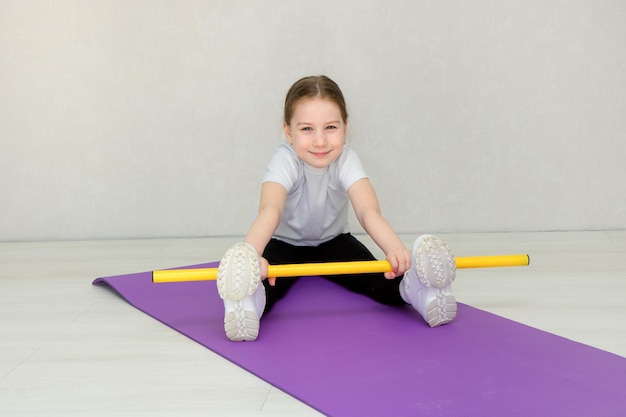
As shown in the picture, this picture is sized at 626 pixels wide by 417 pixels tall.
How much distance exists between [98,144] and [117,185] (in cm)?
17

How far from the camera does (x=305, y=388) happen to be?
1.32 metres

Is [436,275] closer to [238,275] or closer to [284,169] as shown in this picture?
[238,275]

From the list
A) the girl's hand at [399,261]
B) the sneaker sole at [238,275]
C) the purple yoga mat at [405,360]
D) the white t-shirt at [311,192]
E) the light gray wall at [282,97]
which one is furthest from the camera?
the light gray wall at [282,97]

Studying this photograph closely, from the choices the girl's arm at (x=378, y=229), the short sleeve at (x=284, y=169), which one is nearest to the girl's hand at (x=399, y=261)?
the girl's arm at (x=378, y=229)

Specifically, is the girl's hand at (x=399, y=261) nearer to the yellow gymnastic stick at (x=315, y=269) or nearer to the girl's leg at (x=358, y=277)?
the yellow gymnastic stick at (x=315, y=269)

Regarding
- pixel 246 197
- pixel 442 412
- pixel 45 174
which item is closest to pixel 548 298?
pixel 442 412

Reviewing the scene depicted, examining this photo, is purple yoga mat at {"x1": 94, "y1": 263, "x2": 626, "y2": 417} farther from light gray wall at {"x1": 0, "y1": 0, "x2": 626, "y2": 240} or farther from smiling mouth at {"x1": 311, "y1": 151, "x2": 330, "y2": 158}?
light gray wall at {"x1": 0, "y1": 0, "x2": 626, "y2": 240}

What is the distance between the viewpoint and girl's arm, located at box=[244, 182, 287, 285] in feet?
5.73

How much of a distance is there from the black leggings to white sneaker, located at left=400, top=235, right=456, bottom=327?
13cm

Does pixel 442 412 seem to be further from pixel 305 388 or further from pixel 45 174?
pixel 45 174

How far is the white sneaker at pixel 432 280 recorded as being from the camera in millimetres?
1586

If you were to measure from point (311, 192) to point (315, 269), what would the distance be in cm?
41

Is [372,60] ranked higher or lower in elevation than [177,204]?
higher

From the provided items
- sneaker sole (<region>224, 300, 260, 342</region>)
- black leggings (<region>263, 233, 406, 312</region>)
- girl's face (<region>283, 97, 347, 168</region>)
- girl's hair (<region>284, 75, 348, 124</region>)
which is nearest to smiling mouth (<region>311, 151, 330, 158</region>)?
girl's face (<region>283, 97, 347, 168</region>)
